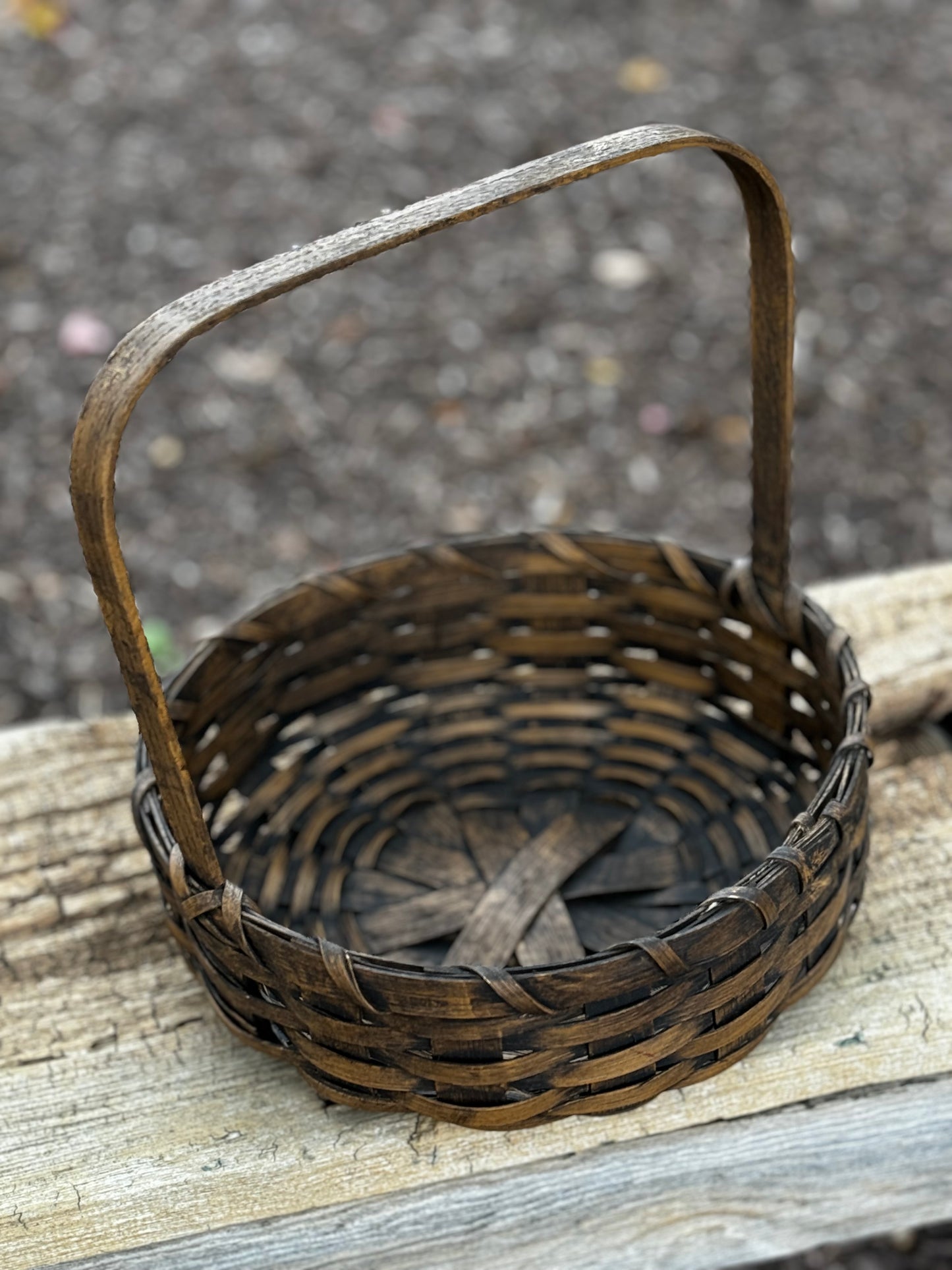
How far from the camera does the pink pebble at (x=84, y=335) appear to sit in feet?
7.08

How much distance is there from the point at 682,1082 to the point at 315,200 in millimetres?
1907

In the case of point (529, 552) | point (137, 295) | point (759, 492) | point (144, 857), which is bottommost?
point (137, 295)

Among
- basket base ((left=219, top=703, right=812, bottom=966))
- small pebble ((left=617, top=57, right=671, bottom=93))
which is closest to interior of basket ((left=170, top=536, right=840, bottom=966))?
basket base ((left=219, top=703, right=812, bottom=966))

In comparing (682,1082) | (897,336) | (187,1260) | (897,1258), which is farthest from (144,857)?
(897,336)

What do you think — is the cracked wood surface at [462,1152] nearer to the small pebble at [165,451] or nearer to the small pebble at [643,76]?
the small pebble at [165,451]

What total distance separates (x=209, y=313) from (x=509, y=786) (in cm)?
61

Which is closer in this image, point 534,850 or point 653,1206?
point 653,1206

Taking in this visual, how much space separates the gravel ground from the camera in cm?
197

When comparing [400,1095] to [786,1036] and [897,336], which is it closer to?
[786,1036]

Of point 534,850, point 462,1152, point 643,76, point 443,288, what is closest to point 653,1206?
point 462,1152

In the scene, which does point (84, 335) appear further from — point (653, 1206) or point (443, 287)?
point (653, 1206)

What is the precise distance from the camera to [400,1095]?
812 millimetres

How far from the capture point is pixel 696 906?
0.95m

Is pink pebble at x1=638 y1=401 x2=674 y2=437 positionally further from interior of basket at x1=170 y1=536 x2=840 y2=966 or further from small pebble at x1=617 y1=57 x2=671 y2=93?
interior of basket at x1=170 y1=536 x2=840 y2=966
